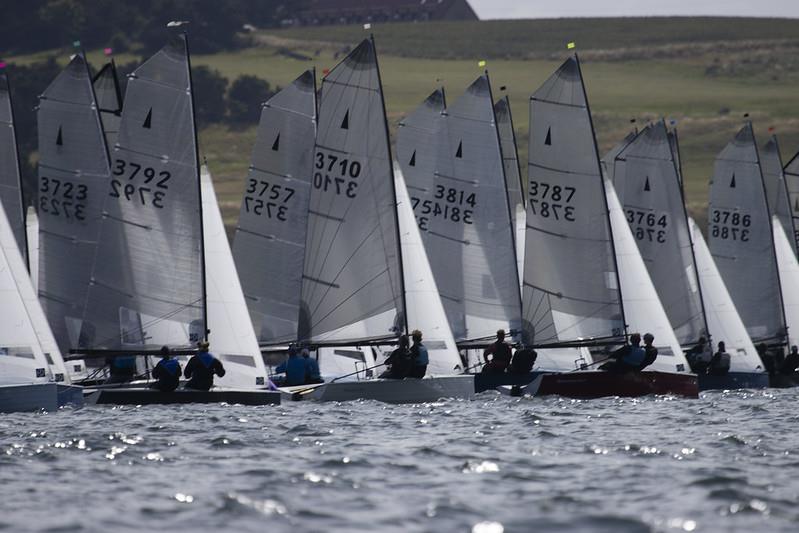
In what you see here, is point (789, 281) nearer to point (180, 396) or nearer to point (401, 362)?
point (401, 362)

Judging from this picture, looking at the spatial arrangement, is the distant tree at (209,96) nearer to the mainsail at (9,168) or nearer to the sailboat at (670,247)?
the sailboat at (670,247)

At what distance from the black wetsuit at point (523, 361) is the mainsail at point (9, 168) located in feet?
35.3

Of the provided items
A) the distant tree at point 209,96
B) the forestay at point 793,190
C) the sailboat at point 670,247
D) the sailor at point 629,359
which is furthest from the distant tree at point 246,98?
the sailor at point 629,359

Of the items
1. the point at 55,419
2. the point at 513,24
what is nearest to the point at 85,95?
the point at 55,419

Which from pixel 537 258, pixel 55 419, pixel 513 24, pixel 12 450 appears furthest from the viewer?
pixel 513 24

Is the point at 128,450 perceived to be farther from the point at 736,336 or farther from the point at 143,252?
the point at 736,336

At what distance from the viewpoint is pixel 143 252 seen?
3117 cm

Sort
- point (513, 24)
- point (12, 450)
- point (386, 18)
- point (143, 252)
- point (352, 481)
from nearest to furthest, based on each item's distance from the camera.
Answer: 1. point (352, 481)
2. point (12, 450)
3. point (143, 252)
4. point (513, 24)
5. point (386, 18)

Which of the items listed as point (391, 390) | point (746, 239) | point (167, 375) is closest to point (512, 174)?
point (746, 239)

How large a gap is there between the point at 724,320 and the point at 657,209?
343cm

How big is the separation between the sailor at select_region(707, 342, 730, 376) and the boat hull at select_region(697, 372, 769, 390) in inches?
4.3

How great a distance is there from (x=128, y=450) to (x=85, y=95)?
57.3 ft

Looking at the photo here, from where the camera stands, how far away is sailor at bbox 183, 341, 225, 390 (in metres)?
28.2

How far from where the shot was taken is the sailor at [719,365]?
39031 mm
